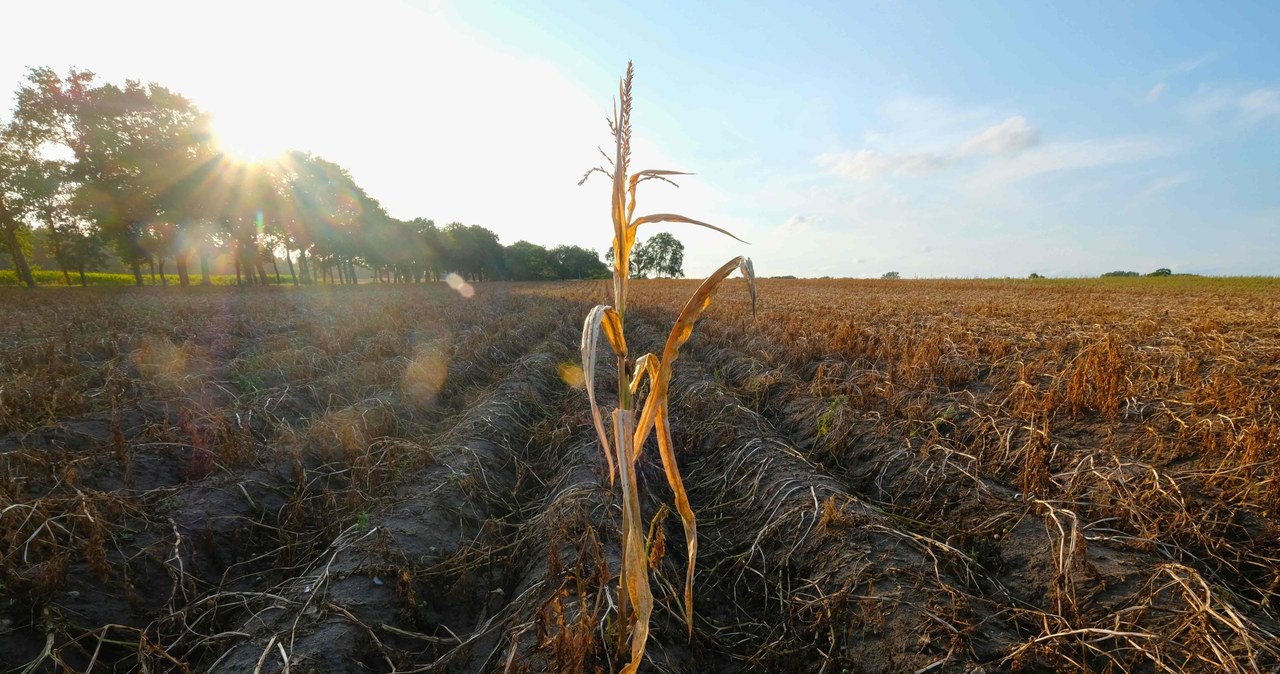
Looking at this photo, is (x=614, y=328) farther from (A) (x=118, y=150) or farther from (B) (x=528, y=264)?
(B) (x=528, y=264)

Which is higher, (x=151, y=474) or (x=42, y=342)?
(x=42, y=342)

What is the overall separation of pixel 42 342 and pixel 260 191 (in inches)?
1405

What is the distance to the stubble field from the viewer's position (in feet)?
7.86

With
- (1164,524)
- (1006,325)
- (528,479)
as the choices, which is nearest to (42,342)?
(528,479)

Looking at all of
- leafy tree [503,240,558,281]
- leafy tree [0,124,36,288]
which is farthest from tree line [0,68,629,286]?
leafy tree [503,240,558,281]

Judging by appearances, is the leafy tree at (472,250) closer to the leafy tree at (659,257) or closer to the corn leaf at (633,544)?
the leafy tree at (659,257)

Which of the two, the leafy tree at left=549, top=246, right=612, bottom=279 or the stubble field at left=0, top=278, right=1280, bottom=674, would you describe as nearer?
the stubble field at left=0, top=278, right=1280, bottom=674

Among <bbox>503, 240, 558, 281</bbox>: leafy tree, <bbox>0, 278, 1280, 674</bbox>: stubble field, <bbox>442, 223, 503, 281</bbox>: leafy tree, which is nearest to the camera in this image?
<bbox>0, 278, 1280, 674</bbox>: stubble field

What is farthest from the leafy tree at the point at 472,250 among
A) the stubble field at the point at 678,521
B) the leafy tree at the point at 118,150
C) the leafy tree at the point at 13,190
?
the stubble field at the point at 678,521

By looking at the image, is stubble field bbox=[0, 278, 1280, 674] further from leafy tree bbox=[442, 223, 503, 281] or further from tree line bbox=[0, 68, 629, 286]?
leafy tree bbox=[442, 223, 503, 281]

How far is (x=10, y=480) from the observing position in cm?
319

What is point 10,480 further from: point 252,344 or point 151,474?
point 252,344

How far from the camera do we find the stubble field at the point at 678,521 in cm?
240

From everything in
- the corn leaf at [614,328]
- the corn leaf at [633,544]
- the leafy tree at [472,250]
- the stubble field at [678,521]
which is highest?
the leafy tree at [472,250]
